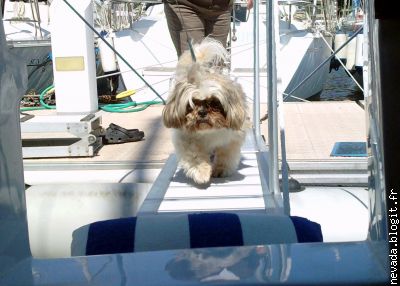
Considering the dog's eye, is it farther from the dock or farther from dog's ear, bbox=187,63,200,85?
the dock

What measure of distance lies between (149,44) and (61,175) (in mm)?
5030

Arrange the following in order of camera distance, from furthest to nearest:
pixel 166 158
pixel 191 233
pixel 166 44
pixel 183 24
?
pixel 166 44, pixel 166 158, pixel 183 24, pixel 191 233

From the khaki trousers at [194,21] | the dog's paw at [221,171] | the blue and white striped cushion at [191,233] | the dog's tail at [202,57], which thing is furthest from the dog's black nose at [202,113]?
the blue and white striped cushion at [191,233]

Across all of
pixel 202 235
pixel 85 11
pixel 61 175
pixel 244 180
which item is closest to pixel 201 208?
pixel 244 180

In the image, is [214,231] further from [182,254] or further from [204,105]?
[204,105]

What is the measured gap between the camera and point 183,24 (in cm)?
343

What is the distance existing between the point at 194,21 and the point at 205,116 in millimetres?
798

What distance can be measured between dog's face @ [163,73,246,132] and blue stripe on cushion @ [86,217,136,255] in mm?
1774

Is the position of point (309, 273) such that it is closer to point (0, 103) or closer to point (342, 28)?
point (0, 103)

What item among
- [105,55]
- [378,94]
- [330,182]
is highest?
[105,55]

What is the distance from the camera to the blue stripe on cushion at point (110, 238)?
3.83 ft

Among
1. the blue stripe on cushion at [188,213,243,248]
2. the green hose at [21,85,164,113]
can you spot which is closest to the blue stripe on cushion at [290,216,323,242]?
the blue stripe on cushion at [188,213,243,248]

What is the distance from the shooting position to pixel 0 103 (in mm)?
766

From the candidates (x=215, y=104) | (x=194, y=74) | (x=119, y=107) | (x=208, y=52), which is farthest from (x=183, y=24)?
(x=119, y=107)
